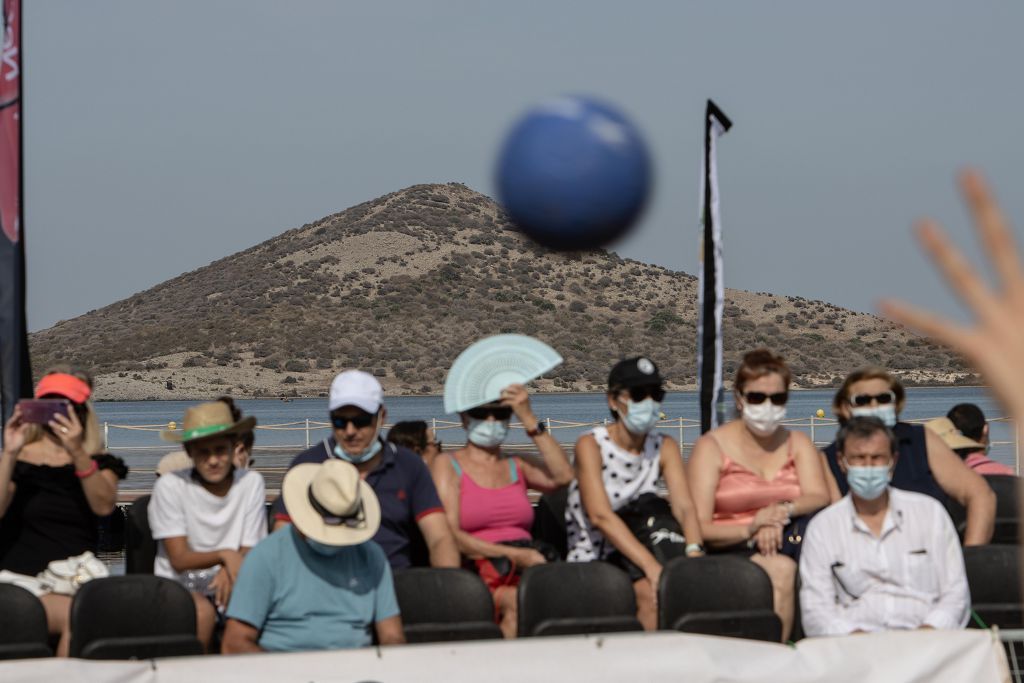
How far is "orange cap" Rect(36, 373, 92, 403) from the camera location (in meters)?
6.66

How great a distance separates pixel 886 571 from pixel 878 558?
0.06 metres

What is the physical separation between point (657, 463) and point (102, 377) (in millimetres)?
116535

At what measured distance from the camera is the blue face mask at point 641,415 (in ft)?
23.0

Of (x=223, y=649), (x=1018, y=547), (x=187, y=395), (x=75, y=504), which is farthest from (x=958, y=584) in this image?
(x=187, y=395)

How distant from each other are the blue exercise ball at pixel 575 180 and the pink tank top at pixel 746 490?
3.93ft

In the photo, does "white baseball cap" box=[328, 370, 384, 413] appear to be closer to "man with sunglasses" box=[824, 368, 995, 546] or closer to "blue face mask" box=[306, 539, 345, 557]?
"blue face mask" box=[306, 539, 345, 557]

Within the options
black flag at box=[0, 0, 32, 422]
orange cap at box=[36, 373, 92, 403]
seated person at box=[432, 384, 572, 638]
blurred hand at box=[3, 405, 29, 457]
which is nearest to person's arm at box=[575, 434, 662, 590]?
seated person at box=[432, 384, 572, 638]

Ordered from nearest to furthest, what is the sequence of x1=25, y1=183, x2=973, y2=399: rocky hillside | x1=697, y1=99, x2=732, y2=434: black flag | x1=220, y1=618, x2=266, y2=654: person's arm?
1. x1=220, y1=618, x2=266, y2=654: person's arm
2. x1=697, y1=99, x2=732, y2=434: black flag
3. x1=25, y1=183, x2=973, y2=399: rocky hillside

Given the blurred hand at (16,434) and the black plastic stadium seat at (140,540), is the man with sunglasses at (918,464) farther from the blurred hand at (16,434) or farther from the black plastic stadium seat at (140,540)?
the blurred hand at (16,434)

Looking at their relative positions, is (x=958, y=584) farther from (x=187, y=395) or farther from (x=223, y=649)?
(x=187, y=395)

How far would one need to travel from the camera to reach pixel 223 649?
221 inches

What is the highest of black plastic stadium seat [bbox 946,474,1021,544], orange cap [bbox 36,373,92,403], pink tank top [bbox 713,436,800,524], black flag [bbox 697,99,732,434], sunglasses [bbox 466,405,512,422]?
black flag [bbox 697,99,732,434]

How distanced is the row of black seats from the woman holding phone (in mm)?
806

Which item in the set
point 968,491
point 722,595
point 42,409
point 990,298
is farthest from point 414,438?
point 990,298
